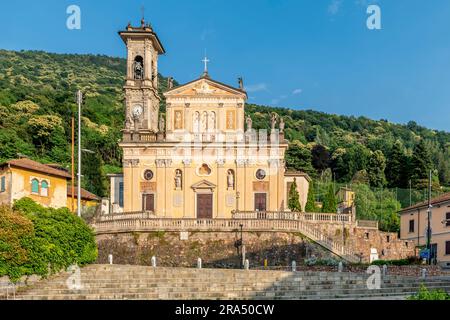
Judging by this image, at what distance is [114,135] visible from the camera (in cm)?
9812

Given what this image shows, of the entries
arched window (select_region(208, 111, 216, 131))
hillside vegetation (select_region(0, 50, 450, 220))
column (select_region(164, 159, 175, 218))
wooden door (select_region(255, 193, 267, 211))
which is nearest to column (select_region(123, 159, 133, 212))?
→ column (select_region(164, 159, 175, 218))

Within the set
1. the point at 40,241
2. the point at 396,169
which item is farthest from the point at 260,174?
the point at 396,169

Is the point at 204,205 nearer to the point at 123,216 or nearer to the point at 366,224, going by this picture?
the point at 123,216

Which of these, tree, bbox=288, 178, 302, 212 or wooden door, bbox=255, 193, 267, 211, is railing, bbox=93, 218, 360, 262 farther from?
tree, bbox=288, 178, 302, 212

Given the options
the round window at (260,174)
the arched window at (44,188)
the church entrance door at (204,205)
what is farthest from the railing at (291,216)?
the arched window at (44,188)

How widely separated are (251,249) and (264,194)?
10.4 m

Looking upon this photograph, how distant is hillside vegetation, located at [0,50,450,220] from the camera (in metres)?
89.7

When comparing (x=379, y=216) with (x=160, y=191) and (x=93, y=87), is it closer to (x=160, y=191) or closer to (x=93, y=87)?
(x=160, y=191)

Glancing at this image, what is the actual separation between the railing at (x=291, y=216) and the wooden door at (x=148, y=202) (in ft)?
33.6

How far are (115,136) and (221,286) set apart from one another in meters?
68.8

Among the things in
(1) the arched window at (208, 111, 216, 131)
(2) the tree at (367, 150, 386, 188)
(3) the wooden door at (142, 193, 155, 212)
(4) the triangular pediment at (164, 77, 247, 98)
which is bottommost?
(3) the wooden door at (142, 193, 155, 212)

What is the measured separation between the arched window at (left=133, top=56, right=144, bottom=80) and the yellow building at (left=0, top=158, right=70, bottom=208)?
18.0 m
